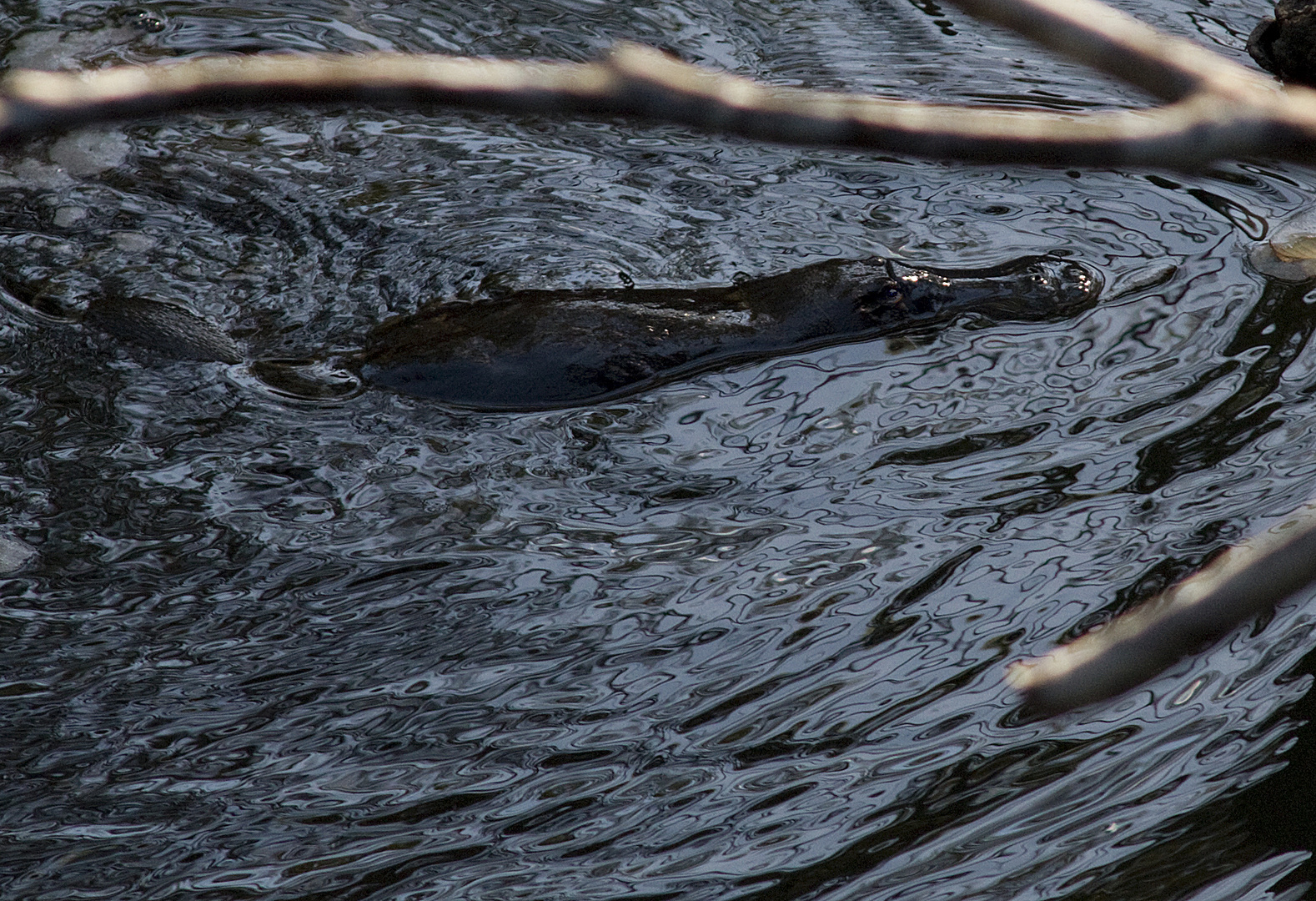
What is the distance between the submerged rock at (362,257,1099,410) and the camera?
3336 mm

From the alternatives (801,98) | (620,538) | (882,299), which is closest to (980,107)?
(801,98)

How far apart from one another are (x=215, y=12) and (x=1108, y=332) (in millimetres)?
3541

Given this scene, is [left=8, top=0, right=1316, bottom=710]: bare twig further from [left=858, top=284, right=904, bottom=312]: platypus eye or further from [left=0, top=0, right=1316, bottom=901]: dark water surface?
[left=858, top=284, right=904, bottom=312]: platypus eye

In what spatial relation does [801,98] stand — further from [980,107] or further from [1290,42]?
[1290,42]

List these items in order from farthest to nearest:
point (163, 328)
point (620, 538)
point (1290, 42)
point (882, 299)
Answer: point (1290, 42) → point (882, 299) → point (163, 328) → point (620, 538)

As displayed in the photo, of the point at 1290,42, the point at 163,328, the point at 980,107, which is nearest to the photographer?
the point at 163,328

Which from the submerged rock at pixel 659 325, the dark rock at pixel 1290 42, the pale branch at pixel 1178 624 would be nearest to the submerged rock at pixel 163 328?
the submerged rock at pixel 659 325

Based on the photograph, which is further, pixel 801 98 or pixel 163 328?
pixel 801 98

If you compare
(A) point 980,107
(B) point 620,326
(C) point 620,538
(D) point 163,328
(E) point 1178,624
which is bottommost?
(C) point 620,538

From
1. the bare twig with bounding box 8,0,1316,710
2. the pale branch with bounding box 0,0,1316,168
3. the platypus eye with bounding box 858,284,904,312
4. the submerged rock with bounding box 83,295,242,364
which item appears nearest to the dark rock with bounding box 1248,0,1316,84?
the pale branch with bounding box 0,0,1316,168

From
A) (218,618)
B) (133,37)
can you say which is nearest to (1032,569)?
(218,618)

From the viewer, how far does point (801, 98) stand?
3592 millimetres

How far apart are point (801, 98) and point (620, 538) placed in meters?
1.44

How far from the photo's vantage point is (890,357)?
3490 mm
